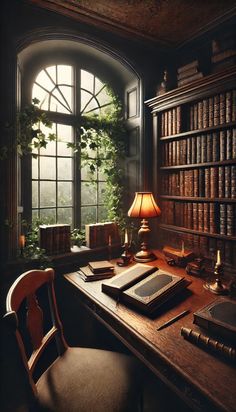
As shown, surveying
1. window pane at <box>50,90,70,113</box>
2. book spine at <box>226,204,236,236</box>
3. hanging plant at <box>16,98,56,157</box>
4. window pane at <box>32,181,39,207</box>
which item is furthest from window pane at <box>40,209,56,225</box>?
book spine at <box>226,204,236,236</box>

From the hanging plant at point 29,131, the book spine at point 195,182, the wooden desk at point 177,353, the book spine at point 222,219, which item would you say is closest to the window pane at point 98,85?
the hanging plant at point 29,131

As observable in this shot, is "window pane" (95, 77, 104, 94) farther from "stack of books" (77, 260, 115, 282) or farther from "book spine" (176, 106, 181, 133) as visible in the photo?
"stack of books" (77, 260, 115, 282)

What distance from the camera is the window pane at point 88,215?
298 cm

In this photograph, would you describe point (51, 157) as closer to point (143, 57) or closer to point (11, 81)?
point (11, 81)

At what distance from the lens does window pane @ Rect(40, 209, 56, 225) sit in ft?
8.89

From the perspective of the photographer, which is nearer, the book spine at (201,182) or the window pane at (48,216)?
the book spine at (201,182)

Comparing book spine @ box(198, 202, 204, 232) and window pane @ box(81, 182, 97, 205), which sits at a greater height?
window pane @ box(81, 182, 97, 205)

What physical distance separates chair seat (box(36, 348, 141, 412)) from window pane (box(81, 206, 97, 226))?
5.35 feet

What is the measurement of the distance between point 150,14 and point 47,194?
2056mm

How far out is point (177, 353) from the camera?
3.61 ft

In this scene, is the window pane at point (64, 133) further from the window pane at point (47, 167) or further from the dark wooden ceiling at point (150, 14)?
the dark wooden ceiling at point (150, 14)

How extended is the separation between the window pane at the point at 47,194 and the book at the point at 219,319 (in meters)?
1.98

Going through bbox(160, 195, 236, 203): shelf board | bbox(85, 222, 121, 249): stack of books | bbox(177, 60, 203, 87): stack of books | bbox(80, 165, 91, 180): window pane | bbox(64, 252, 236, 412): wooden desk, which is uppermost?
bbox(177, 60, 203, 87): stack of books

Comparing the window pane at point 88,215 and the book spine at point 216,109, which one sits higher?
the book spine at point 216,109
